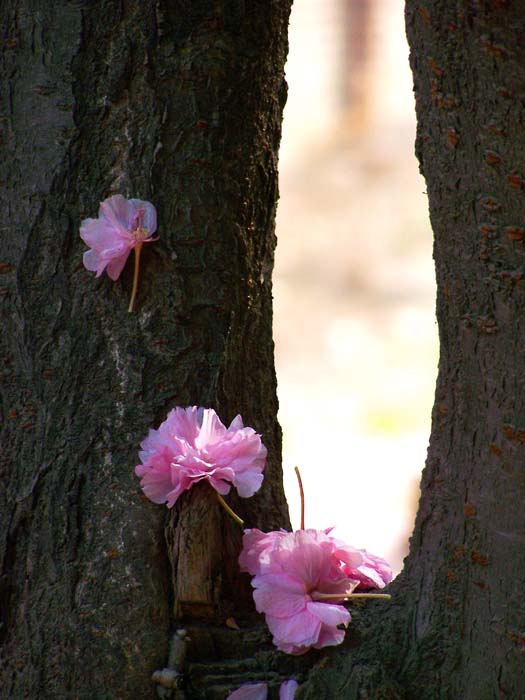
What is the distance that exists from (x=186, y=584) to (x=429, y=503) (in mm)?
405

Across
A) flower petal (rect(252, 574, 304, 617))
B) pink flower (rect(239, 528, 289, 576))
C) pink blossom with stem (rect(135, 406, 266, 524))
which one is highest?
pink blossom with stem (rect(135, 406, 266, 524))

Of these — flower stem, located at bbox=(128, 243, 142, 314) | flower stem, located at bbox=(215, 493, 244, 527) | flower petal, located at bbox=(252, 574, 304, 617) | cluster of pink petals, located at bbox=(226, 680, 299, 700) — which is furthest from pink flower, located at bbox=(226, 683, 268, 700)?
flower stem, located at bbox=(128, 243, 142, 314)

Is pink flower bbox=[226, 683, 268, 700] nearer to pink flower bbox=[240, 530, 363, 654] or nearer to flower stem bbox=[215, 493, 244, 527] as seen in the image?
pink flower bbox=[240, 530, 363, 654]

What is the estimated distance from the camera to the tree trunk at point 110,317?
184 cm

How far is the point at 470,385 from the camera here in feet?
5.64

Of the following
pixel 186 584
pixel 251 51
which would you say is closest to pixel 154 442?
pixel 186 584

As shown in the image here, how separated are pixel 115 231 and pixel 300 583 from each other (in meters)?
0.64

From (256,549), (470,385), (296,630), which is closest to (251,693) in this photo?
(296,630)

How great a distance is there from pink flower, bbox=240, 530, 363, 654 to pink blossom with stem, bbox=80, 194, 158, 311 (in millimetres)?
461

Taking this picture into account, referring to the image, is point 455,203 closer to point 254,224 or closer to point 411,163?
point 254,224

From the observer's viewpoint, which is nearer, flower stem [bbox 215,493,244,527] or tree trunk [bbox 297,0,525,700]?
tree trunk [bbox 297,0,525,700]

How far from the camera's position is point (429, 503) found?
182 centimetres

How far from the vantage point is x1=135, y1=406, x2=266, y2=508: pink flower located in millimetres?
1791

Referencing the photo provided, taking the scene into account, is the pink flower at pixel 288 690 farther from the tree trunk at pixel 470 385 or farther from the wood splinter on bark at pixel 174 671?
the wood splinter on bark at pixel 174 671
